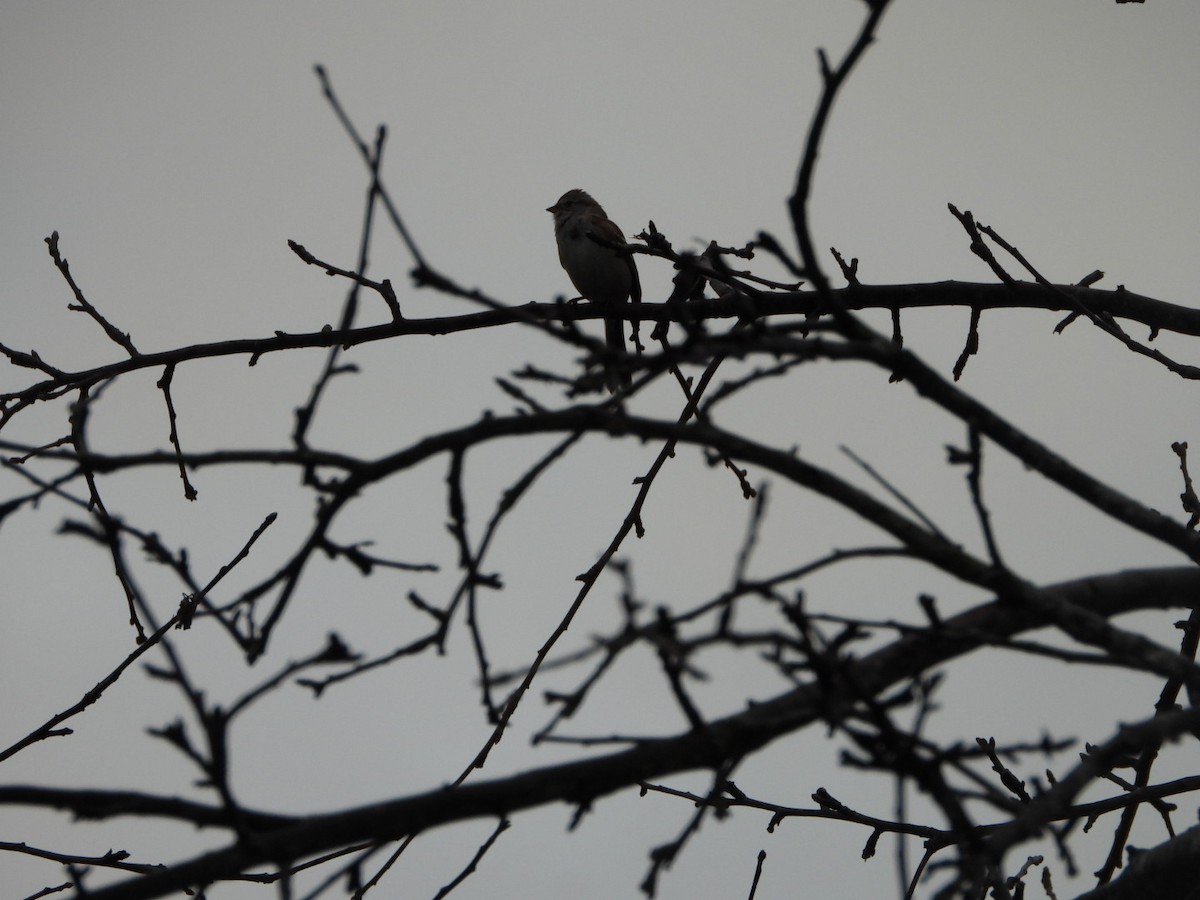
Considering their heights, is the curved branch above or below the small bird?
below

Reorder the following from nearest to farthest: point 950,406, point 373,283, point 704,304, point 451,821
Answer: point 451,821
point 950,406
point 373,283
point 704,304

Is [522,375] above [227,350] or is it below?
below

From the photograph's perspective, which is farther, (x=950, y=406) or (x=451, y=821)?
(x=950, y=406)

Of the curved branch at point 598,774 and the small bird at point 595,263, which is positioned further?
the small bird at point 595,263

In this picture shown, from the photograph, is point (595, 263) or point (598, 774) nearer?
point (598, 774)

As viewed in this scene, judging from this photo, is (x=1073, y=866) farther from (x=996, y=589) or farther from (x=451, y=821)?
(x=451, y=821)

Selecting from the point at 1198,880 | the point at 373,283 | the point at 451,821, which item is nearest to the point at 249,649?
the point at 451,821

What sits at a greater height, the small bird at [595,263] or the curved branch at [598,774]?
the small bird at [595,263]

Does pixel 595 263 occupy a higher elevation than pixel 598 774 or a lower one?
higher

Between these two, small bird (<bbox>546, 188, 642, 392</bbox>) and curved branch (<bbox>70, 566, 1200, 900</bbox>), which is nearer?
curved branch (<bbox>70, 566, 1200, 900</bbox>)

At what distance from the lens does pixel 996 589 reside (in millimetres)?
2248

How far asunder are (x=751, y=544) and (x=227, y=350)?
9.02 ft

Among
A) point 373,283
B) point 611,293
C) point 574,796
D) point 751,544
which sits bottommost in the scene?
point 574,796

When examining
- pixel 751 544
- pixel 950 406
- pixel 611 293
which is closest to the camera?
pixel 751 544
